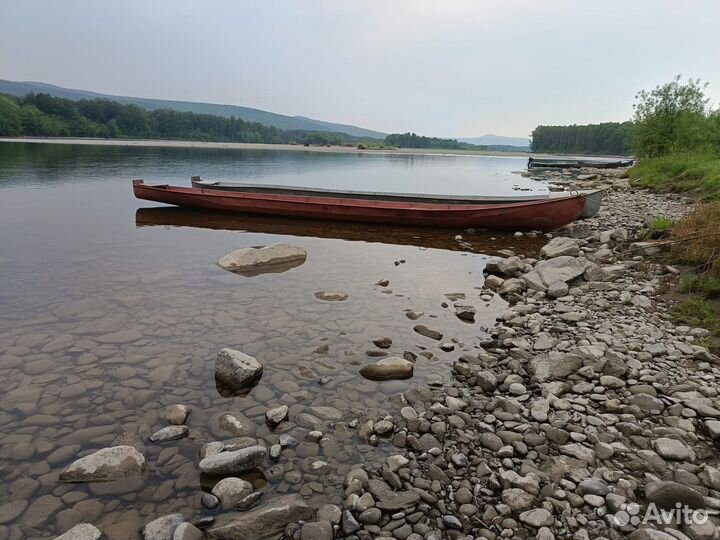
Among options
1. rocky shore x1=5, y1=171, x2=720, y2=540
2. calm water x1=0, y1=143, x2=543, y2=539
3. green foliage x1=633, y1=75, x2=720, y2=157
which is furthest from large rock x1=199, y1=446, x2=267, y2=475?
green foliage x1=633, y1=75, x2=720, y2=157

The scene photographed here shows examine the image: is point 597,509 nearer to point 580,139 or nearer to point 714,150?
point 714,150

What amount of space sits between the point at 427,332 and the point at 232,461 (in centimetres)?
414

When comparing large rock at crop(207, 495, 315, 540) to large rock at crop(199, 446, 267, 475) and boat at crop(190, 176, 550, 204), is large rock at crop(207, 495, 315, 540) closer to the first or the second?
large rock at crop(199, 446, 267, 475)

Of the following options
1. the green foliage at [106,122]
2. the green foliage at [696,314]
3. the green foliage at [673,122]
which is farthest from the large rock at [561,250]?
the green foliage at [106,122]

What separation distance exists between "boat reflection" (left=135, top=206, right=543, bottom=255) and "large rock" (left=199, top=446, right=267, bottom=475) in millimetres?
11259

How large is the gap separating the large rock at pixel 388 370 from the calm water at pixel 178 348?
0.17 m

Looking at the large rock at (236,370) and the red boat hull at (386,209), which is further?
the red boat hull at (386,209)

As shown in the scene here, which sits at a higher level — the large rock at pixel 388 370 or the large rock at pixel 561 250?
the large rock at pixel 561 250

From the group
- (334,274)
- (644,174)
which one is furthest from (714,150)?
(334,274)

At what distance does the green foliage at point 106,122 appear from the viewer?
96125 mm

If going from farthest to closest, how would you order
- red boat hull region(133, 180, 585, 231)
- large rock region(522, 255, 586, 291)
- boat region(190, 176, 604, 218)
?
boat region(190, 176, 604, 218)
red boat hull region(133, 180, 585, 231)
large rock region(522, 255, 586, 291)

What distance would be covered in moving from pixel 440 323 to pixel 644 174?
28901 millimetres

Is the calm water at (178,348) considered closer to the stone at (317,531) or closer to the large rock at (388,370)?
the large rock at (388,370)

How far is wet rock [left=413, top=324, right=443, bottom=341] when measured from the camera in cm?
705
